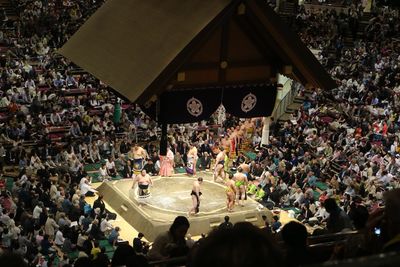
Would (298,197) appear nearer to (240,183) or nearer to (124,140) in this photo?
(240,183)

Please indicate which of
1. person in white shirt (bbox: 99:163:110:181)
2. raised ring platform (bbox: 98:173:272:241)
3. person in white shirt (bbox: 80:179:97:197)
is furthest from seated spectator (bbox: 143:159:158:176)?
person in white shirt (bbox: 80:179:97:197)

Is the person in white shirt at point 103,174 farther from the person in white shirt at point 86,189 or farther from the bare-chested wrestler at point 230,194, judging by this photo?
the bare-chested wrestler at point 230,194

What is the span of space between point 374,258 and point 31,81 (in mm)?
14902

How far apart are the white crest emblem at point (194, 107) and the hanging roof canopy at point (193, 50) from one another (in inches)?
10.8

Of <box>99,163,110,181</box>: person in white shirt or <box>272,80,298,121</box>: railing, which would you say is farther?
<box>272,80,298,121</box>: railing

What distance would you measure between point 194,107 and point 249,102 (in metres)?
0.75

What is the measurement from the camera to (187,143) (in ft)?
47.2

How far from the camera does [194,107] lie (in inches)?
299

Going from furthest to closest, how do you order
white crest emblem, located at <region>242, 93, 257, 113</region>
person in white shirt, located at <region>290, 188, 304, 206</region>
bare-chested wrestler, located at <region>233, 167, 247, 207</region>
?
person in white shirt, located at <region>290, 188, 304, 206</region>
bare-chested wrestler, located at <region>233, 167, 247, 207</region>
white crest emblem, located at <region>242, 93, 257, 113</region>

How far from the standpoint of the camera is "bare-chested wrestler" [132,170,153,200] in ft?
37.2

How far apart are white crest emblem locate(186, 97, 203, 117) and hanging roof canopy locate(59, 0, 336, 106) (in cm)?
28

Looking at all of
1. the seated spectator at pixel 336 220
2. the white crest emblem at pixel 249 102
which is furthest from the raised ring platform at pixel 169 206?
the seated spectator at pixel 336 220

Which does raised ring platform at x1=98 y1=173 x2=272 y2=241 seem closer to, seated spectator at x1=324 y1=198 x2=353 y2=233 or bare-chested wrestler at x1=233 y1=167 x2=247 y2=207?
bare-chested wrestler at x1=233 y1=167 x2=247 y2=207

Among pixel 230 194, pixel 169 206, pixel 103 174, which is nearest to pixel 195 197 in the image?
pixel 169 206
